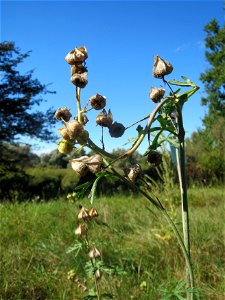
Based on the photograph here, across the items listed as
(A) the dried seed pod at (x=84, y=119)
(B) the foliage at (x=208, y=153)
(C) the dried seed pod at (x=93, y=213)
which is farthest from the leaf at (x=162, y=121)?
(B) the foliage at (x=208, y=153)

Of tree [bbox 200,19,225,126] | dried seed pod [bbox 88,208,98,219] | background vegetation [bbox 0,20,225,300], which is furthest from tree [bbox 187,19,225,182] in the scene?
dried seed pod [bbox 88,208,98,219]

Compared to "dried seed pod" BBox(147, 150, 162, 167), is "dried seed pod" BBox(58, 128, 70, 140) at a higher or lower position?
higher

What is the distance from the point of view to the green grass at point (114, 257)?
2.40 meters

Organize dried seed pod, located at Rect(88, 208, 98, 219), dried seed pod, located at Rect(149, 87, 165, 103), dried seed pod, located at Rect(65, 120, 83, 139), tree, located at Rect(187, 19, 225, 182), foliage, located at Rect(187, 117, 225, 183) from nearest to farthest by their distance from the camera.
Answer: dried seed pod, located at Rect(65, 120, 83, 139) → dried seed pod, located at Rect(149, 87, 165, 103) → dried seed pod, located at Rect(88, 208, 98, 219) → foliage, located at Rect(187, 117, 225, 183) → tree, located at Rect(187, 19, 225, 182)

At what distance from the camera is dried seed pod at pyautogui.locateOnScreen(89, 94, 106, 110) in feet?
2.79

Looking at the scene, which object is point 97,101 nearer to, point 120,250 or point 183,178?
point 183,178

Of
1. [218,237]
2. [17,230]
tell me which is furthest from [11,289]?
[218,237]

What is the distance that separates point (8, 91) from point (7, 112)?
0.67 meters

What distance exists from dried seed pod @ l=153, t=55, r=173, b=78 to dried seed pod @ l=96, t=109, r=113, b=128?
5.3 inches

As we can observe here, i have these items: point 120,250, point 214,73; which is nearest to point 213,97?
point 214,73

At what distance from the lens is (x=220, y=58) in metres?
21.2

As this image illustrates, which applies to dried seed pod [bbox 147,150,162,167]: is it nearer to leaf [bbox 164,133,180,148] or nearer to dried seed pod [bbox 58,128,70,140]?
leaf [bbox 164,133,180,148]

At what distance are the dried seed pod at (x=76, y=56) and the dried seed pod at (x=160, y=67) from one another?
147 mm

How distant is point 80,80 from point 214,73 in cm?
2121
